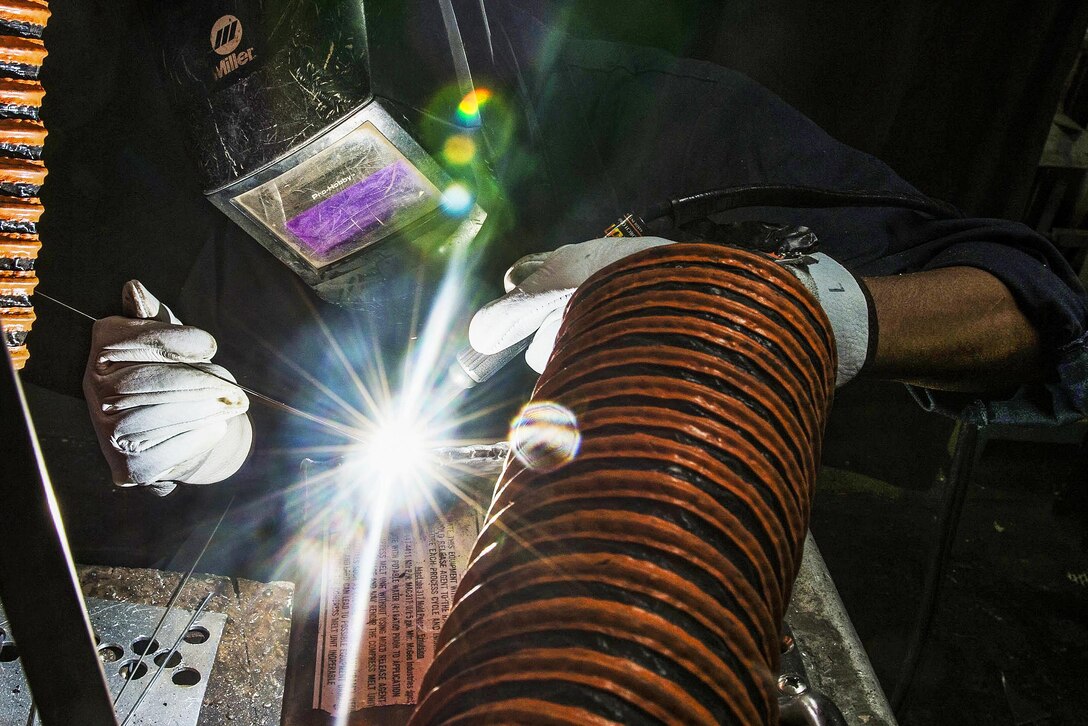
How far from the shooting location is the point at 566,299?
56.0 inches

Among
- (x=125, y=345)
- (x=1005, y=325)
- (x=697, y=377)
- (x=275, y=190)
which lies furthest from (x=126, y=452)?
(x=1005, y=325)

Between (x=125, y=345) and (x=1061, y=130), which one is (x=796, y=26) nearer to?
(x=1061, y=130)

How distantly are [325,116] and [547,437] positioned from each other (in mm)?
988

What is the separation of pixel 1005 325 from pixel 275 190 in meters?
1.58

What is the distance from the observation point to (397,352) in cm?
202

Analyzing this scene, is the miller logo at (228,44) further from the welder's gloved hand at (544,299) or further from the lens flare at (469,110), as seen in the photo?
the welder's gloved hand at (544,299)

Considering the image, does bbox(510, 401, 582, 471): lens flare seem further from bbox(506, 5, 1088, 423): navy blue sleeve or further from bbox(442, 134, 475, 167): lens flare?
bbox(506, 5, 1088, 423): navy blue sleeve

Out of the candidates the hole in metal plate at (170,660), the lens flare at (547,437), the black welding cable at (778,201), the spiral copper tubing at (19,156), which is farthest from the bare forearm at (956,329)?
the spiral copper tubing at (19,156)

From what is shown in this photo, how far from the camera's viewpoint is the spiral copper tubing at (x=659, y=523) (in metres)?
0.56

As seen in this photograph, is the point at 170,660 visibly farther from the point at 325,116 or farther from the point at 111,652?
the point at 325,116

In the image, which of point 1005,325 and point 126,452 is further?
point 126,452

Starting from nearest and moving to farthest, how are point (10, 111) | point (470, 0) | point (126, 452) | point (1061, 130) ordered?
1. point (10, 111)
2. point (126, 452)
3. point (470, 0)
4. point (1061, 130)

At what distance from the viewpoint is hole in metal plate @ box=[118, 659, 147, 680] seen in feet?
3.82

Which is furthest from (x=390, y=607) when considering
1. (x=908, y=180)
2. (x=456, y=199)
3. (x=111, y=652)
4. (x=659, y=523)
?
(x=908, y=180)
